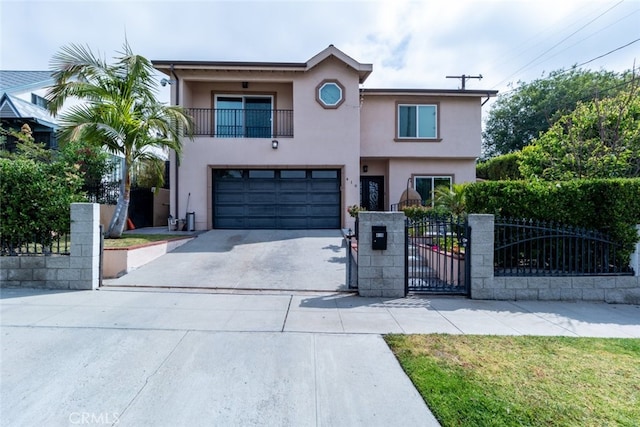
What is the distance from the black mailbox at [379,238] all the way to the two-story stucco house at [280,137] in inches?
264

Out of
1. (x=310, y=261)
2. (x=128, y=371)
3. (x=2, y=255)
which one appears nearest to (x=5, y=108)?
(x=2, y=255)

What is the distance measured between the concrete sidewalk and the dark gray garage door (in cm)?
694

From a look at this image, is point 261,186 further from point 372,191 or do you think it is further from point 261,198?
point 372,191

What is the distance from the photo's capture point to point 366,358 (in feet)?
12.1

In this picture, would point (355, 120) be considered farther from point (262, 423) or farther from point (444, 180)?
point (262, 423)

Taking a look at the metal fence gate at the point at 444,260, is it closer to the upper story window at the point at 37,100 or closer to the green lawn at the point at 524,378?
the green lawn at the point at 524,378

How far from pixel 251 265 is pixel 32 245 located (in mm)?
4599

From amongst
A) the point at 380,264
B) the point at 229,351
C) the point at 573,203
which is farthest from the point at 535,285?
the point at 229,351

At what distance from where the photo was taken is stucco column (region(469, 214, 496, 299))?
627cm

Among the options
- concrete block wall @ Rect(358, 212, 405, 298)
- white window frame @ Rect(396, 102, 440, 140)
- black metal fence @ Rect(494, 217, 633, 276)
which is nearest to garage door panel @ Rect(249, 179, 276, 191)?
white window frame @ Rect(396, 102, 440, 140)

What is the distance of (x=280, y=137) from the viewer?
1302 cm

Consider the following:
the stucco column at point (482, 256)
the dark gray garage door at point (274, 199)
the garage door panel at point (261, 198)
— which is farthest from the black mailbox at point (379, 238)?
the garage door panel at point (261, 198)

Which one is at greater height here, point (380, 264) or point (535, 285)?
point (380, 264)

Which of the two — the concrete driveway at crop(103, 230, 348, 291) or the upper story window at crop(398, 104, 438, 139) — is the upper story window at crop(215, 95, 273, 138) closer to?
the concrete driveway at crop(103, 230, 348, 291)
